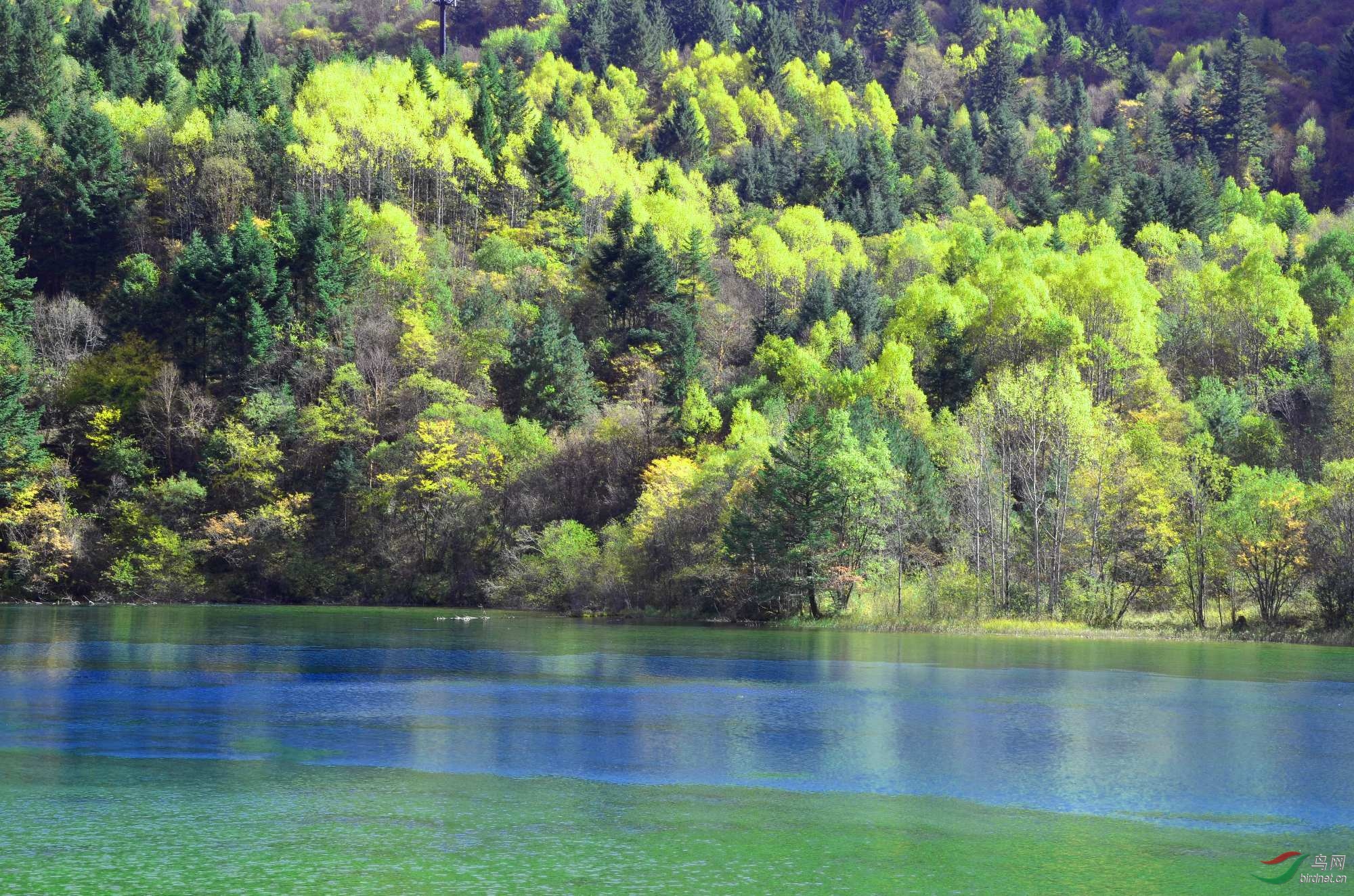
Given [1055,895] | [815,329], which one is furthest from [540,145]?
[1055,895]

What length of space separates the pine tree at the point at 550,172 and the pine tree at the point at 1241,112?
8600 cm

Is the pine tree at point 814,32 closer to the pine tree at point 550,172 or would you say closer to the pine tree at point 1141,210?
the pine tree at point 1141,210

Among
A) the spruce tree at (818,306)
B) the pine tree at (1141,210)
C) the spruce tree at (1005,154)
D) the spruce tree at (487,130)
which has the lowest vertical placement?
the spruce tree at (818,306)

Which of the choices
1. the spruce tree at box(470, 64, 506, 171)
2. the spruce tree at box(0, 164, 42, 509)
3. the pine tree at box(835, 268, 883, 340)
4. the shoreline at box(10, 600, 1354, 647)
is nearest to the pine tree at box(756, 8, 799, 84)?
the spruce tree at box(470, 64, 506, 171)

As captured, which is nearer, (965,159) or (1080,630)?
(1080,630)

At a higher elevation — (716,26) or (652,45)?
(716,26)

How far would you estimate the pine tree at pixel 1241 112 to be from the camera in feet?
532

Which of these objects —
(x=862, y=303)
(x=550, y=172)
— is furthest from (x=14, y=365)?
(x=862, y=303)

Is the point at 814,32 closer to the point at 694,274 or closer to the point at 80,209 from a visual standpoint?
the point at 694,274

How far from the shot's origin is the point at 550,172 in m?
126

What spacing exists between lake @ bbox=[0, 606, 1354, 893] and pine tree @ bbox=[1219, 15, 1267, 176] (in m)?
118

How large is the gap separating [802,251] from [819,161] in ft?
70.2

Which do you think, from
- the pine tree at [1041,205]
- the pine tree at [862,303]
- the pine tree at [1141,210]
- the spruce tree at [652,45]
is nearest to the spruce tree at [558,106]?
the spruce tree at [652,45]
